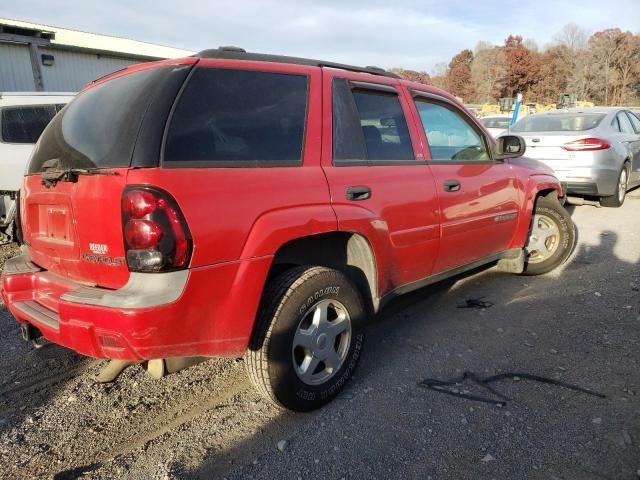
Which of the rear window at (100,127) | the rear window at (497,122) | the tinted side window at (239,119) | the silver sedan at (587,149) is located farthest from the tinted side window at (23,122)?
the rear window at (497,122)

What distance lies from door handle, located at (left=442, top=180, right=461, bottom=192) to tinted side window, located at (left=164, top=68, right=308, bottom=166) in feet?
4.17

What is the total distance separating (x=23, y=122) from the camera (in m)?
6.24

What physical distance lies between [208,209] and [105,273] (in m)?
0.58

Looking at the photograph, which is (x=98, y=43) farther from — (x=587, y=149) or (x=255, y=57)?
(x=255, y=57)

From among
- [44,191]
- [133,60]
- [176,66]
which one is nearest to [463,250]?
[176,66]

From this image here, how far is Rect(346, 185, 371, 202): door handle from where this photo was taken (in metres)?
2.78

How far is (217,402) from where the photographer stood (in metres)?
2.88

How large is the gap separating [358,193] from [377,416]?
1.25 meters

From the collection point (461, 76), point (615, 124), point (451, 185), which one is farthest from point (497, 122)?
point (461, 76)

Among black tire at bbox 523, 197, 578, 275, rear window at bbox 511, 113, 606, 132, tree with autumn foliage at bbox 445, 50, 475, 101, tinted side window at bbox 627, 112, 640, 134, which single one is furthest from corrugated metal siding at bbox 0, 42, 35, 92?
tree with autumn foliage at bbox 445, 50, 475, 101

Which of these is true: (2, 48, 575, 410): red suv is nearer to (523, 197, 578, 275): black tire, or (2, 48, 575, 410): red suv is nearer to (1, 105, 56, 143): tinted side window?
(523, 197, 578, 275): black tire

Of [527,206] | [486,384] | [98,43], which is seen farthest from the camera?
[98,43]

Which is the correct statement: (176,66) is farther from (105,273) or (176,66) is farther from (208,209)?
(105,273)

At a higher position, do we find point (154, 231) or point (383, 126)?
point (383, 126)
